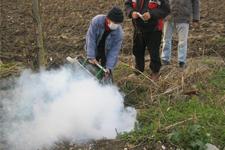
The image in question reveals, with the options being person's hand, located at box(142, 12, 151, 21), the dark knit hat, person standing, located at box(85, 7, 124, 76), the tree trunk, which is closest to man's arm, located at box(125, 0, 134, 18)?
person's hand, located at box(142, 12, 151, 21)

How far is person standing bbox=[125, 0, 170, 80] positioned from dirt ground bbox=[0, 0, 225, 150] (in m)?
1.42

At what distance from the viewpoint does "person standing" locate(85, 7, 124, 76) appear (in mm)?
6930

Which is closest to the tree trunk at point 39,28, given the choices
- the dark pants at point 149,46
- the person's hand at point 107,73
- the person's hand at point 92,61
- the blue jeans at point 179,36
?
the person's hand at point 92,61

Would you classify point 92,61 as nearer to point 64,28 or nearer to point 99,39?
point 99,39

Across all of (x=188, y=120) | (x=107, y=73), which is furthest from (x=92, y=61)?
(x=188, y=120)

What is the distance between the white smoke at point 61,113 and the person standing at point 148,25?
1.26 metres

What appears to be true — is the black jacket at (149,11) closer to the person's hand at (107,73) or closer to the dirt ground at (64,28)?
the person's hand at (107,73)

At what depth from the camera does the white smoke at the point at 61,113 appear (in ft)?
20.1

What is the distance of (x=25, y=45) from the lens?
10.6 m

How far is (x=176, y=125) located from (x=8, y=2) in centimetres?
889

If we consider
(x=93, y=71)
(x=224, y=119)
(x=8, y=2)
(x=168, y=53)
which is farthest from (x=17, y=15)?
(x=224, y=119)

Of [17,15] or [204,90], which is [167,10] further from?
[17,15]

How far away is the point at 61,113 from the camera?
20.6 ft

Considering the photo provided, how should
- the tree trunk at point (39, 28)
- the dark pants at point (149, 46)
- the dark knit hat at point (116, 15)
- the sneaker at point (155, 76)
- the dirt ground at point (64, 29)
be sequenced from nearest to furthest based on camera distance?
the dark knit hat at point (116, 15) < the tree trunk at point (39, 28) < the dark pants at point (149, 46) < the sneaker at point (155, 76) < the dirt ground at point (64, 29)
